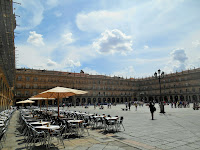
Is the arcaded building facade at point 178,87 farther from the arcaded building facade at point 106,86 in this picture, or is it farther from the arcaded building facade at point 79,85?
the arcaded building facade at point 79,85

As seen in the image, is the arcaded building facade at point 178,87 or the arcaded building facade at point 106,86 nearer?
the arcaded building facade at point 106,86

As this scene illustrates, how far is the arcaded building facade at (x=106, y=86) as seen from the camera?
4806cm

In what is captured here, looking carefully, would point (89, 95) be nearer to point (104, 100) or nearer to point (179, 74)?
point (104, 100)

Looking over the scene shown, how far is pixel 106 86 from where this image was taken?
63.7 meters

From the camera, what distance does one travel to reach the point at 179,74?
198 feet

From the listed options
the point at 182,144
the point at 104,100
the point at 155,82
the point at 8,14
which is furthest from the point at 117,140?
the point at 155,82

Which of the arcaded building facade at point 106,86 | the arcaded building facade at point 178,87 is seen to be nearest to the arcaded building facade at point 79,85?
the arcaded building facade at point 106,86

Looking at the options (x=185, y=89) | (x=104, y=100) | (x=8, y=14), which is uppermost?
(x=8, y=14)

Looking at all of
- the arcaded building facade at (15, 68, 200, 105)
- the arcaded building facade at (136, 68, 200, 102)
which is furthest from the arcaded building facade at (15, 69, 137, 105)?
the arcaded building facade at (136, 68, 200, 102)

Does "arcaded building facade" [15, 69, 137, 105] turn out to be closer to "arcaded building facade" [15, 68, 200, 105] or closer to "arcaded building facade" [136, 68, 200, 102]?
"arcaded building facade" [15, 68, 200, 105]

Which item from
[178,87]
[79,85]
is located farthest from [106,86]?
[178,87]

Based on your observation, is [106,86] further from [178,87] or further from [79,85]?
[178,87]

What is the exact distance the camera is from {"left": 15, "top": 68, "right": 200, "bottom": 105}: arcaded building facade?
48.1m

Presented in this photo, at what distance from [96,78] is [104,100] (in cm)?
902
